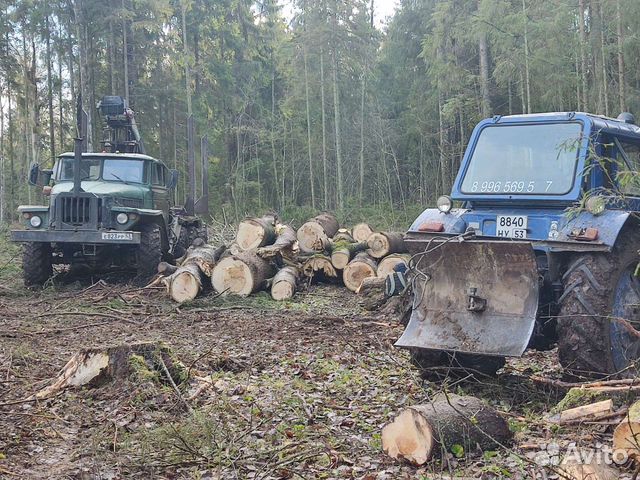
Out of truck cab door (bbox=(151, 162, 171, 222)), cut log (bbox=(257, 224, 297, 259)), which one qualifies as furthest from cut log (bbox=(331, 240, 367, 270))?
truck cab door (bbox=(151, 162, 171, 222))

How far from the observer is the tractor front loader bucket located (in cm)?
508

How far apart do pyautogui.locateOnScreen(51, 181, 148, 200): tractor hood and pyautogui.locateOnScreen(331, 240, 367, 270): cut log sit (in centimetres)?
390

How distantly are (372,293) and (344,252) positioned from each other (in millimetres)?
1759

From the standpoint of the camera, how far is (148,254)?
11719 mm

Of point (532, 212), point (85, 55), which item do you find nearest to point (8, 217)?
point (85, 55)

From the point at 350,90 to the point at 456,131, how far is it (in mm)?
5529

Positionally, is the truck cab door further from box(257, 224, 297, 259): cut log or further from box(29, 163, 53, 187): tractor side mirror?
box(257, 224, 297, 259): cut log

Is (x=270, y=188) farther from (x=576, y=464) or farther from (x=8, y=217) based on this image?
(x=576, y=464)

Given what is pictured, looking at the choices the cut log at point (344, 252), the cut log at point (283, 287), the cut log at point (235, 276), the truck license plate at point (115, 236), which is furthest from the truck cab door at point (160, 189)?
the cut log at point (344, 252)

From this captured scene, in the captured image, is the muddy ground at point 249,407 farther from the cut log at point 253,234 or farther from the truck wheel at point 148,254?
the cut log at point 253,234

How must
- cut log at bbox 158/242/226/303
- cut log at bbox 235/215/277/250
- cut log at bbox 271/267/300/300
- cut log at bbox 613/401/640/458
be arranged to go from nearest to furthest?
cut log at bbox 613/401/640/458, cut log at bbox 158/242/226/303, cut log at bbox 271/267/300/300, cut log at bbox 235/215/277/250

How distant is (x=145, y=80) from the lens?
27.9 metres

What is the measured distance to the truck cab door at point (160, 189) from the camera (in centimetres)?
1316

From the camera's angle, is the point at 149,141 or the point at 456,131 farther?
the point at 149,141
